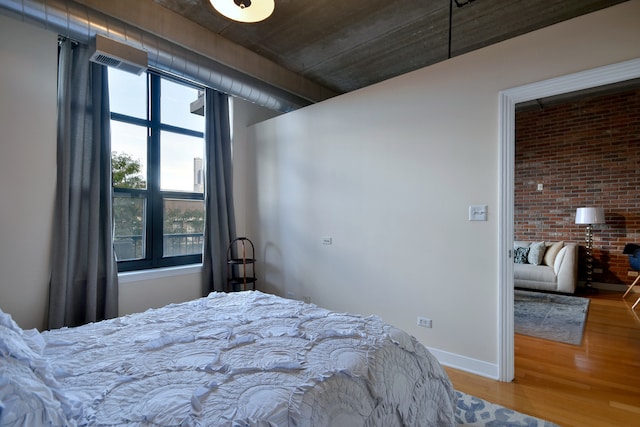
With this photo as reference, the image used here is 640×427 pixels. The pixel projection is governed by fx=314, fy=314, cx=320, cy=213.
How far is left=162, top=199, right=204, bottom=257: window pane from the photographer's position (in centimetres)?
370

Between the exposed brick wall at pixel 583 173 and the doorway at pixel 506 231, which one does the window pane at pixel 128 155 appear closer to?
the doorway at pixel 506 231

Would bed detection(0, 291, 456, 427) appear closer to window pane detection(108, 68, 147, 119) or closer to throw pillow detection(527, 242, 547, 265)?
window pane detection(108, 68, 147, 119)

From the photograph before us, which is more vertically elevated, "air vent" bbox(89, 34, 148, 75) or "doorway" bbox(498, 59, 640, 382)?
"air vent" bbox(89, 34, 148, 75)

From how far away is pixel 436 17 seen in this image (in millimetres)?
2822

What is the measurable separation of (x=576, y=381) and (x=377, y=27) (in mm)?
3380

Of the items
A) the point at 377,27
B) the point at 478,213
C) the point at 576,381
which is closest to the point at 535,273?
the point at 576,381

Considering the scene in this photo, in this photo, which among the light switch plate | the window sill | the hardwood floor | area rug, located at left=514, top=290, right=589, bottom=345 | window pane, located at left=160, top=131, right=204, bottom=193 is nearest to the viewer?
the hardwood floor

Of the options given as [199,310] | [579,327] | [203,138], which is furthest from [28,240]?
[579,327]

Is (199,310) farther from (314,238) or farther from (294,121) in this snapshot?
(294,121)

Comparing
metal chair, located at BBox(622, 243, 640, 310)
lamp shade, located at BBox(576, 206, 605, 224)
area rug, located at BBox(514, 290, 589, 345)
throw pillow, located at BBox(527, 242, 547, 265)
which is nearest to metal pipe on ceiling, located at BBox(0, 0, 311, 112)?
area rug, located at BBox(514, 290, 589, 345)

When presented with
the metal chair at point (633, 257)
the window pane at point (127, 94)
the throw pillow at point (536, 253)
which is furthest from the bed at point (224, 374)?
the metal chair at point (633, 257)

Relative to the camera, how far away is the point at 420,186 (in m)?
2.81

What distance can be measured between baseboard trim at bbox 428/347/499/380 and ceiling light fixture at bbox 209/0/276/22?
286cm

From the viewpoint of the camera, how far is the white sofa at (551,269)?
186 inches
